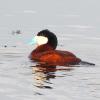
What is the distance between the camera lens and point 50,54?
22.2 m

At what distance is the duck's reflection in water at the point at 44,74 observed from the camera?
57.4 feet

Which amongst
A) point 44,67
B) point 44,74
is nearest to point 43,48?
point 44,67

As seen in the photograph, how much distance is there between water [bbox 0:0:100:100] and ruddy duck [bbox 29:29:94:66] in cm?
49

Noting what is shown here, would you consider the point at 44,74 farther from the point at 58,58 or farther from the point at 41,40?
the point at 41,40

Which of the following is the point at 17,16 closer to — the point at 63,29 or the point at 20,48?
the point at 63,29

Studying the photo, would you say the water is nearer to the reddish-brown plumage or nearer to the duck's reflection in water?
the duck's reflection in water

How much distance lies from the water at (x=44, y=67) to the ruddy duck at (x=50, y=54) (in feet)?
1.60

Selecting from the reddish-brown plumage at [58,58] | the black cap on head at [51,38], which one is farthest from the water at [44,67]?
the black cap on head at [51,38]

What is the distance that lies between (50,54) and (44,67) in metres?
1.32

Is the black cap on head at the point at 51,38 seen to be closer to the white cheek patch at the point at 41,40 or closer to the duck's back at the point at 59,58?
the white cheek patch at the point at 41,40

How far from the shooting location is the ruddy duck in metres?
21.8

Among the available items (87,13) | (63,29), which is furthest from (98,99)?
(87,13)

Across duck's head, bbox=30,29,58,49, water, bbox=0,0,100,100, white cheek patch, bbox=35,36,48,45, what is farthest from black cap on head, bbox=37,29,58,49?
water, bbox=0,0,100,100

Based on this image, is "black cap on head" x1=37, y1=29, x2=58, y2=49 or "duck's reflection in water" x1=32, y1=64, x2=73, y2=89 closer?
"duck's reflection in water" x1=32, y1=64, x2=73, y2=89
